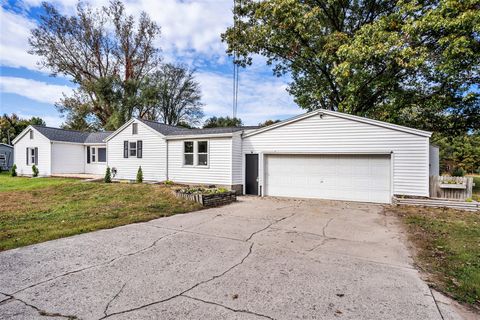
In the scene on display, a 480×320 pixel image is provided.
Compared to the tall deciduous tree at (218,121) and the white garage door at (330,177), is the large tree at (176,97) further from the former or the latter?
the white garage door at (330,177)

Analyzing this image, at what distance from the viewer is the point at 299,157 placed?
41.0ft

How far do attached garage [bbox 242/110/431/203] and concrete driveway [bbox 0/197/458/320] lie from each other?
484 centimetres

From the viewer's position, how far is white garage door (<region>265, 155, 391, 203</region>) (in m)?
11.0

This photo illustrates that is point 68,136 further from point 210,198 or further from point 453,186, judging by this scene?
point 453,186

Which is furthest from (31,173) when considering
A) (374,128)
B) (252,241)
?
(374,128)

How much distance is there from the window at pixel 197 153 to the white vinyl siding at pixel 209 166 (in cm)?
23

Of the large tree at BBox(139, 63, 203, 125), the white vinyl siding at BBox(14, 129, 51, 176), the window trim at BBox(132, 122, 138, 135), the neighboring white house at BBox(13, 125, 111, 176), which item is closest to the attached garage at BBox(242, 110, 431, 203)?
the window trim at BBox(132, 122, 138, 135)

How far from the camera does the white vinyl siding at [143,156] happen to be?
15.5 meters

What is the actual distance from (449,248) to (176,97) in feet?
119

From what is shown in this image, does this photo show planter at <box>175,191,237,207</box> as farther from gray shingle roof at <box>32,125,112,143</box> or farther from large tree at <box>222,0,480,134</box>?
gray shingle roof at <box>32,125,112,143</box>

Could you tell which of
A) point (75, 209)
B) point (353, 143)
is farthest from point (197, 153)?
point (353, 143)

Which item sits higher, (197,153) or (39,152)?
(39,152)

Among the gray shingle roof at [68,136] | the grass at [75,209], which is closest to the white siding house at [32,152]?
the gray shingle roof at [68,136]

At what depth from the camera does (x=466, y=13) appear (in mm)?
10578
